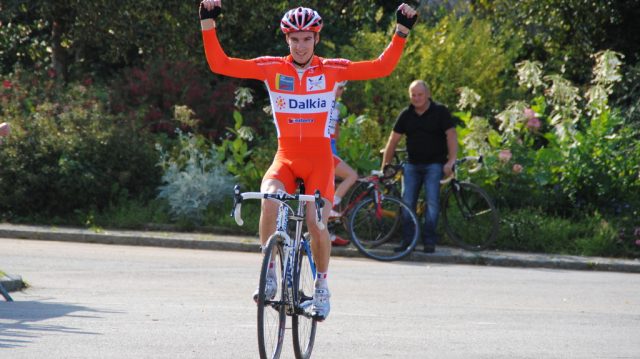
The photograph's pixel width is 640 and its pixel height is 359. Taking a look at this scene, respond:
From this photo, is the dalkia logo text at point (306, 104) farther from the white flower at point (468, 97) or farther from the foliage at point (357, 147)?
the white flower at point (468, 97)

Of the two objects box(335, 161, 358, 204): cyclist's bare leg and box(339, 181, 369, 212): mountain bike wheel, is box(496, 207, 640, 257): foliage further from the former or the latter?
box(335, 161, 358, 204): cyclist's bare leg

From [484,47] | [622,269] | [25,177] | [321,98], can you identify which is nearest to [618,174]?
[622,269]

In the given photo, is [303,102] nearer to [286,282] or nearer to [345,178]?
[286,282]

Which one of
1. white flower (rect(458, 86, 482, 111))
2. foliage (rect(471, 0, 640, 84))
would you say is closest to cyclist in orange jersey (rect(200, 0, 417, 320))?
white flower (rect(458, 86, 482, 111))

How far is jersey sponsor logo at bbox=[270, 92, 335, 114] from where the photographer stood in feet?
24.4

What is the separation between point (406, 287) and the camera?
37.9 ft

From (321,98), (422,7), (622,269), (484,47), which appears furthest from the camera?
(422,7)

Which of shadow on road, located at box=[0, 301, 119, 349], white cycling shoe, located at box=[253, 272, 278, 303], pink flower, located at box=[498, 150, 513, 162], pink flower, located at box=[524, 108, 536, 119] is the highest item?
pink flower, located at box=[524, 108, 536, 119]

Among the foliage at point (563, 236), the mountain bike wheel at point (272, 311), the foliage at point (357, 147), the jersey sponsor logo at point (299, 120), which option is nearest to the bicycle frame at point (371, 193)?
the foliage at point (357, 147)

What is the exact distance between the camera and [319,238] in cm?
739

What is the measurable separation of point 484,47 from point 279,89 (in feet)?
42.5

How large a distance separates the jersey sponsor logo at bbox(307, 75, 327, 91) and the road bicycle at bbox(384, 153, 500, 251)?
7.34m

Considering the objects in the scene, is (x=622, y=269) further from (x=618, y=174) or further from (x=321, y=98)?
(x=321, y=98)

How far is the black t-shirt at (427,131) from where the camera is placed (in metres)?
14.2
